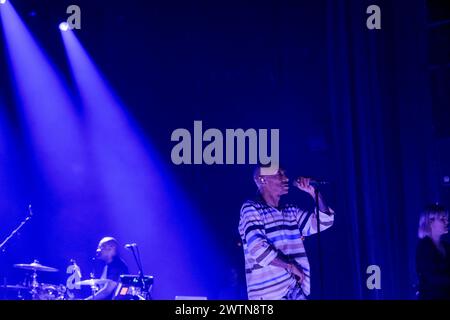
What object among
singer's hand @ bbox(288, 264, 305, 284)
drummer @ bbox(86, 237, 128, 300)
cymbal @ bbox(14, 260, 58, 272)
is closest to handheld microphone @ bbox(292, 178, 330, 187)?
singer's hand @ bbox(288, 264, 305, 284)

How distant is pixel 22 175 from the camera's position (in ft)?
20.0

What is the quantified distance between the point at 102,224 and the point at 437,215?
111 inches

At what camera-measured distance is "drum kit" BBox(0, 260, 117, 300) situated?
229 inches

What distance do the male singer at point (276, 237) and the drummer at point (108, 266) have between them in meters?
1.07

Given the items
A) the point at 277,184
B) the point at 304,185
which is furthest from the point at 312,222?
the point at 277,184

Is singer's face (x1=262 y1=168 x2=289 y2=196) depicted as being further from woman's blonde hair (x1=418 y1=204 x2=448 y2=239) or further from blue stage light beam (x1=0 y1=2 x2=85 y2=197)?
blue stage light beam (x1=0 y1=2 x2=85 y2=197)

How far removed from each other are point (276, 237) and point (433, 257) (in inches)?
51.4

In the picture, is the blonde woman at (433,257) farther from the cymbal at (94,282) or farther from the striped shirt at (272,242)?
the cymbal at (94,282)

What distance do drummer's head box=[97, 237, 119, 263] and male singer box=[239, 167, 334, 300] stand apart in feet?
3.58

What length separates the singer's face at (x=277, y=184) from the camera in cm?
609

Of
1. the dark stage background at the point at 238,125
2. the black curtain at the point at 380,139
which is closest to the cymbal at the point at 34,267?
the dark stage background at the point at 238,125

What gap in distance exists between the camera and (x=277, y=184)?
609 centimetres
